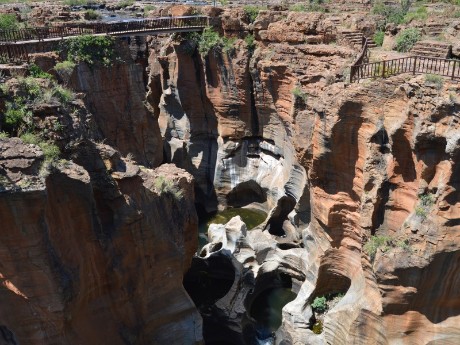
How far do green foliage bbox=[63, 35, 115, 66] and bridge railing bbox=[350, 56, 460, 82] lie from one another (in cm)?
1130

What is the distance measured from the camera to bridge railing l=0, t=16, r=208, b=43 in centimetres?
2118

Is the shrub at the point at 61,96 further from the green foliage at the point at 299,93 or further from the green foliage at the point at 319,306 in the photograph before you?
the green foliage at the point at 319,306

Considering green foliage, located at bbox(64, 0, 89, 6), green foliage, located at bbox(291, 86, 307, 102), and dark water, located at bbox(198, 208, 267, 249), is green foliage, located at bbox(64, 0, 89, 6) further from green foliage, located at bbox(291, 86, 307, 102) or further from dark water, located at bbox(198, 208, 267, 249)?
green foliage, located at bbox(291, 86, 307, 102)


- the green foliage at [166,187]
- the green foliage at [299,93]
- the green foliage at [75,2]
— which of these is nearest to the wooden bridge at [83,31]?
the green foliage at [166,187]

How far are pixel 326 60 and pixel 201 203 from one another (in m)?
12.1

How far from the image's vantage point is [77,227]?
38.9 feet

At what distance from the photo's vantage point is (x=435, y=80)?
13484mm

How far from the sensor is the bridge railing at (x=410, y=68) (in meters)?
14.8

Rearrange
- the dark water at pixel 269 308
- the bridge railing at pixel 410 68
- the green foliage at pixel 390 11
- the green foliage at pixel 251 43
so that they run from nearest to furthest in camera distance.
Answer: the bridge railing at pixel 410 68
the dark water at pixel 269 308
the green foliage at pixel 251 43
the green foliage at pixel 390 11

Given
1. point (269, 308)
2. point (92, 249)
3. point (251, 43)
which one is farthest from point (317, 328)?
point (251, 43)

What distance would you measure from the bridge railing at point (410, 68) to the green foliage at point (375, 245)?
4.99m

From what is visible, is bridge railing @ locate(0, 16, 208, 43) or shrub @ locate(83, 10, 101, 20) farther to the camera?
shrub @ locate(83, 10, 101, 20)

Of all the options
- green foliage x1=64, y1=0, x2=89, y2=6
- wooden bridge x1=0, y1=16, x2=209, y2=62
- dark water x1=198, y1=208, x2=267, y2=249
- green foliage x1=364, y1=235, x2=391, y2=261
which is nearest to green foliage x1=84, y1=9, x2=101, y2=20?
wooden bridge x1=0, y1=16, x2=209, y2=62

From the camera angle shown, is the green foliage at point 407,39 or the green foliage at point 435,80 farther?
the green foliage at point 407,39
